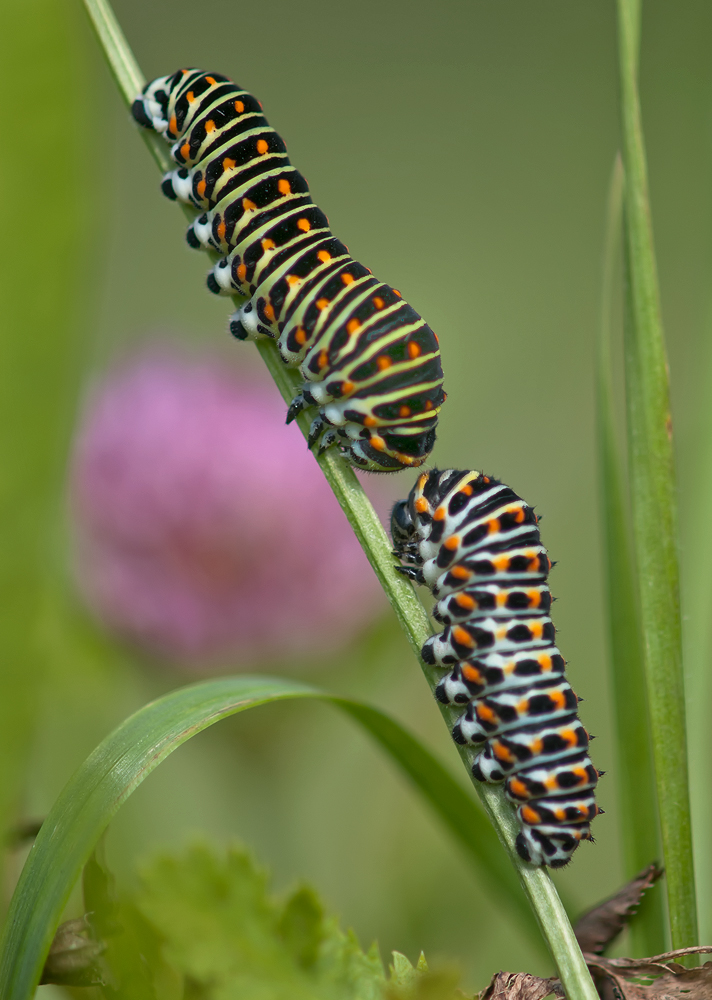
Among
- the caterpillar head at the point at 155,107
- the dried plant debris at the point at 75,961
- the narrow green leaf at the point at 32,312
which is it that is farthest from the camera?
the caterpillar head at the point at 155,107

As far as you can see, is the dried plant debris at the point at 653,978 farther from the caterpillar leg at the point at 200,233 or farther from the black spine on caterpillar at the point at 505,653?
the caterpillar leg at the point at 200,233

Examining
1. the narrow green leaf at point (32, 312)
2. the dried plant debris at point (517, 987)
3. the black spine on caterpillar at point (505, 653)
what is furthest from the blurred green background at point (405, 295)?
the dried plant debris at point (517, 987)

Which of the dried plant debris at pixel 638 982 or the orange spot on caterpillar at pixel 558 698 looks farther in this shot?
the orange spot on caterpillar at pixel 558 698

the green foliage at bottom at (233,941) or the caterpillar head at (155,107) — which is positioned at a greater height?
the caterpillar head at (155,107)

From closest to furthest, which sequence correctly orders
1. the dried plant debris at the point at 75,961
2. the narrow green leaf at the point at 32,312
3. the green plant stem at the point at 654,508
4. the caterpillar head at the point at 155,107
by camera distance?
the narrow green leaf at the point at 32,312
the dried plant debris at the point at 75,961
the green plant stem at the point at 654,508
the caterpillar head at the point at 155,107

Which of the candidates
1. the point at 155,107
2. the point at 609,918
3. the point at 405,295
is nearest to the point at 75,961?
the point at 609,918

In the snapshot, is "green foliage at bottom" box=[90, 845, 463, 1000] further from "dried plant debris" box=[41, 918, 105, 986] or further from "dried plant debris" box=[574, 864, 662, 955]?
"dried plant debris" box=[574, 864, 662, 955]

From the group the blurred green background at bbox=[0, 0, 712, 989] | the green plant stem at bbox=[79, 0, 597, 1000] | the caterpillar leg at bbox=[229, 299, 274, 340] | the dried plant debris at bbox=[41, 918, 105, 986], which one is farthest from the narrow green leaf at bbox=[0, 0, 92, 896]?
the caterpillar leg at bbox=[229, 299, 274, 340]
